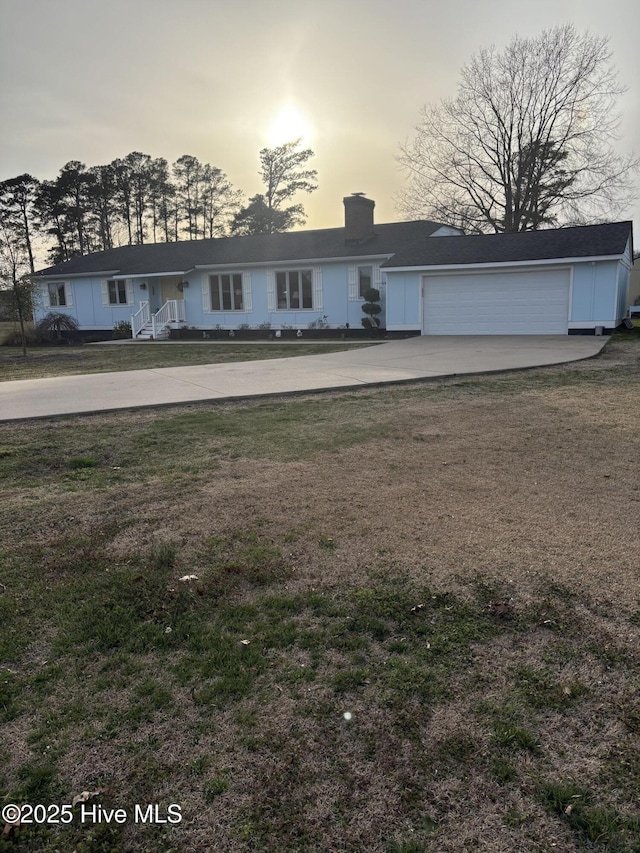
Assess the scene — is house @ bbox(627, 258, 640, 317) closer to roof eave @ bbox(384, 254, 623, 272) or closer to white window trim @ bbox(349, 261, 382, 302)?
roof eave @ bbox(384, 254, 623, 272)

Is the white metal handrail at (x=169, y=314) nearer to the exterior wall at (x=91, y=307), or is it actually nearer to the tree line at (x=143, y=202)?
the exterior wall at (x=91, y=307)

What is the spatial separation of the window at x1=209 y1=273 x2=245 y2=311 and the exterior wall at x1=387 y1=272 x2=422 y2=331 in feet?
21.7

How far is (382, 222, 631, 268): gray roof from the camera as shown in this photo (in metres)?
17.4

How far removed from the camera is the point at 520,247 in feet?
61.4

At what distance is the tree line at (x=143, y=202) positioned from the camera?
136 ft

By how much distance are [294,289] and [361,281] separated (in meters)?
2.78

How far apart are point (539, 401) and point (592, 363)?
459cm

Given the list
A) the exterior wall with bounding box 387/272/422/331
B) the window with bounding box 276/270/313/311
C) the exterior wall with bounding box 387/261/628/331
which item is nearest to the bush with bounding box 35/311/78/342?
the window with bounding box 276/270/313/311

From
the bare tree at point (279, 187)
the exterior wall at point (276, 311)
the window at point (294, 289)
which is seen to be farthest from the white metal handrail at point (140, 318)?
the bare tree at point (279, 187)

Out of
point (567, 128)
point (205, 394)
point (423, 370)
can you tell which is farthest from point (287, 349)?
point (567, 128)

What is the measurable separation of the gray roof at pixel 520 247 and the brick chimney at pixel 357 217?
2.60 meters

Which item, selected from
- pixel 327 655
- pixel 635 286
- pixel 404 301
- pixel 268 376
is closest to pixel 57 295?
pixel 404 301

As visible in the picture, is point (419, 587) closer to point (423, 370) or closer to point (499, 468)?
point (499, 468)

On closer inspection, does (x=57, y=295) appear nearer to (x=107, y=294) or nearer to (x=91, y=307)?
(x=91, y=307)
